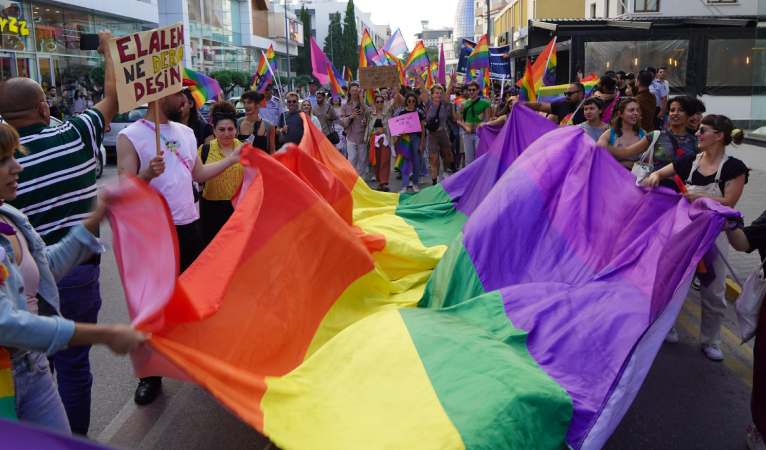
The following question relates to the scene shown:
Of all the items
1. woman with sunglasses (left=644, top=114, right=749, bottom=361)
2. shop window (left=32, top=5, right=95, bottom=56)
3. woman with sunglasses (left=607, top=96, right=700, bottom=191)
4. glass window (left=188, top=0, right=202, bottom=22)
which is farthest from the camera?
glass window (left=188, top=0, right=202, bottom=22)

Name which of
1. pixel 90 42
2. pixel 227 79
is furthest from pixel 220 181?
pixel 227 79

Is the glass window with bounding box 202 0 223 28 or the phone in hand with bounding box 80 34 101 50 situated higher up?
the glass window with bounding box 202 0 223 28

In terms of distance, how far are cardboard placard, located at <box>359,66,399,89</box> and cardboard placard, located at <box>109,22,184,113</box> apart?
9.94 meters

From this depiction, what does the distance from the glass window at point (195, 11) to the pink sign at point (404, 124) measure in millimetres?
35704

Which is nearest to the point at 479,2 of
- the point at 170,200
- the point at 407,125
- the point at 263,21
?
the point at 263,21

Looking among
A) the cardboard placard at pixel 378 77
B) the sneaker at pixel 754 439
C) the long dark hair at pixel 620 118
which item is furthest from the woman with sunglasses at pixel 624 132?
the cardboard placard at pixel 378 77

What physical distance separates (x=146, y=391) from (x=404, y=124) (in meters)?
8.92

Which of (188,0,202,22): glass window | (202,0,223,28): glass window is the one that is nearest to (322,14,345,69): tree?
(202,0,223,28): glass window

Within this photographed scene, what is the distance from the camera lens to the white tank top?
4160mm

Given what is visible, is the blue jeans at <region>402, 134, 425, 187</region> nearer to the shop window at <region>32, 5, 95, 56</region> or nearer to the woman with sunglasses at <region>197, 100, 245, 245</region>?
the woman with sunglasses at <region>197, 100, 245, 245</region>

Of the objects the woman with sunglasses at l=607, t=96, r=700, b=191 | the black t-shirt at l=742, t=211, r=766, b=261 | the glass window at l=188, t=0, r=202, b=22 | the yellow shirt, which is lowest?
the black t-shirt at l=742, t=211, r=766, b=261

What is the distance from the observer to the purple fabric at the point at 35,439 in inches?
44.8

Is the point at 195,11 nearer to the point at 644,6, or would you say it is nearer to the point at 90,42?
the point at 644,6

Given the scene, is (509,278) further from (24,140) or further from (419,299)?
(24,140)
